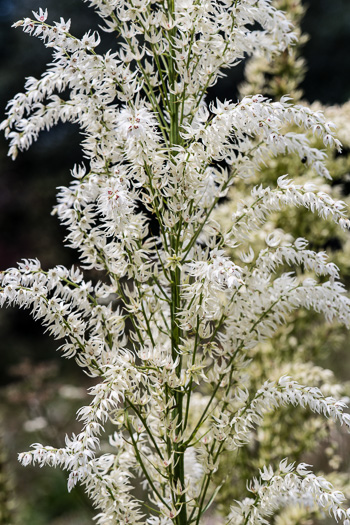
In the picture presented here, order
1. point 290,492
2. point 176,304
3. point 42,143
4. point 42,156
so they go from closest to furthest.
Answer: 1. point 290,492
2. point 176,304
3. point 42,143
4. point 42,156

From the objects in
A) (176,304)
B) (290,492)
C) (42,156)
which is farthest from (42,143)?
(290,492)

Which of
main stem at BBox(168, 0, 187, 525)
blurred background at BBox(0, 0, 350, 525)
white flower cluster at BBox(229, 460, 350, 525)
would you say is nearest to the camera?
white flower cluster at BBox(229, 460, 350, 525)

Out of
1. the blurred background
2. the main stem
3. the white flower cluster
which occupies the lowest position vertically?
the white flower cluster

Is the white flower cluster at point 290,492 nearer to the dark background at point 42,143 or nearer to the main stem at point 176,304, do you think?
the main stem at point 176,304

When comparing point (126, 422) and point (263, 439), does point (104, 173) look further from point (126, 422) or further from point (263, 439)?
point (263, 439)

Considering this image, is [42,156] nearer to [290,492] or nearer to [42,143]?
[42,143]

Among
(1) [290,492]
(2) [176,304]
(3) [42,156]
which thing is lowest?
(1) [290,492]

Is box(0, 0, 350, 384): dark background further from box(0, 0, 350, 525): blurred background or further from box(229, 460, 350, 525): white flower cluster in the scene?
box(229, 460, 350, 525): white flower cluster

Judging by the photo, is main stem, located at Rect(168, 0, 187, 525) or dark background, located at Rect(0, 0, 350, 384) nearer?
Answer: main stem, located at Rect(168, 0, 187, 525)

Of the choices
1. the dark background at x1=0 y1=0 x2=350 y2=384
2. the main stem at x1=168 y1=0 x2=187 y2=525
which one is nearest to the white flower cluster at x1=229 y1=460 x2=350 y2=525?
the main stem at x1=168 y1=0 x2=187 y2=525

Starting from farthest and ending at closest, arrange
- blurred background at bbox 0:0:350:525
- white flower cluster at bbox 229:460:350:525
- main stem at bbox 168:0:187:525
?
1. blurred background at bbox 0:0:350:525
2. main stem at bbox 168:0:187:525
3. white flower cluster at bbox 229:460:350:525

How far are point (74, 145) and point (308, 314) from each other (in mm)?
5494

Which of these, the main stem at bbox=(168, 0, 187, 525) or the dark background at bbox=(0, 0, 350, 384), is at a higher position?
the dark background at bbox=(0, 0, 350, 384)

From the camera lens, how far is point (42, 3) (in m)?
7.20
